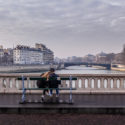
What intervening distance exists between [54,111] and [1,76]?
436cm

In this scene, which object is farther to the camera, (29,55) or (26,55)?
(29,55)

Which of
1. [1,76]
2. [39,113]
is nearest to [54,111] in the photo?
[39,113]

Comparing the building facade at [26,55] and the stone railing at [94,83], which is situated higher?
the building facade at [26,55]

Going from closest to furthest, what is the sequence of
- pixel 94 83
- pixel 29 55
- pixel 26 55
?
pixel 94 83 → pixel 26 55 → pixel 29 55

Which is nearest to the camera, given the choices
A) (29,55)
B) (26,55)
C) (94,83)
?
(94,83)

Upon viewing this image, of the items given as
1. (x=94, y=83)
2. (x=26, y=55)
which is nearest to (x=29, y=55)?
(x=26, y=55)

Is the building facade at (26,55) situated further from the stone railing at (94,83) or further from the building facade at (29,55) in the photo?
the stone railing at (94,83)

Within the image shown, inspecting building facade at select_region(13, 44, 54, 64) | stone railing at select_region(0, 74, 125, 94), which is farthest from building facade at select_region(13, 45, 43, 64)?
stone railing at select_region(0, 74, 125, 94)

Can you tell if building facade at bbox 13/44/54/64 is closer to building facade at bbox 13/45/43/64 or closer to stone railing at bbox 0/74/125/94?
building facade at bbox 13/45/43/64

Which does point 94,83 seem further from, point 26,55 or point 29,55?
point 29,55

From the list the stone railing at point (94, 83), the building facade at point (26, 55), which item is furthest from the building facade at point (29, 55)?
the stone railing at point (94, 83)

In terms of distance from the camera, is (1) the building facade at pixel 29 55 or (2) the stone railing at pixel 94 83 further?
(1) the building facade at pixel 29 55

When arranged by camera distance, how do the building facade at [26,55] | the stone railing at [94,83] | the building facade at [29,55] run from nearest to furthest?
the stone railing at [94,83] < the building facade at [26,55] < the building facade at [29,55]

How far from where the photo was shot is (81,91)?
10078 millimetres
